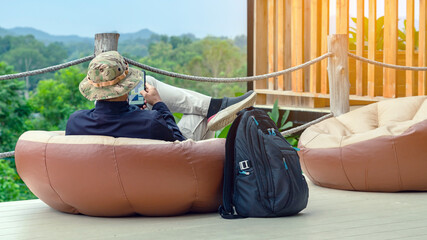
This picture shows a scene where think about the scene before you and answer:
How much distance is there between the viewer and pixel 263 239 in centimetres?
245

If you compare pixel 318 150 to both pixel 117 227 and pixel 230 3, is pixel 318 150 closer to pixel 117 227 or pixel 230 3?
pixel 117 227

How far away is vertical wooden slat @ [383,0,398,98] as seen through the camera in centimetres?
590

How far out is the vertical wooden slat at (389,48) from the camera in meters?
5.90

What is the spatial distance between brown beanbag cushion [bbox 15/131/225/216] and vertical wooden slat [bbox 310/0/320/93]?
13.2ft

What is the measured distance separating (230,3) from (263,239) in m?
16.7

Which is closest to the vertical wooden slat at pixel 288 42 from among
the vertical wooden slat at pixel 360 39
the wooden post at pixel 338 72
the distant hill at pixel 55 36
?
the vertical wooden slat at pixel 360 39

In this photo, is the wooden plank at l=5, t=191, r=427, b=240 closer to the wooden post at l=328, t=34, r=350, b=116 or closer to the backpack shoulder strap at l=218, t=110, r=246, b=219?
the backpack shoulder strap at l=218, t=110, r=246, b=219

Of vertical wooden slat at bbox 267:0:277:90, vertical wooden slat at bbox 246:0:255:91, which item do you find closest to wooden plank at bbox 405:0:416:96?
vertical wooden slat at bbox 267:0:277:90

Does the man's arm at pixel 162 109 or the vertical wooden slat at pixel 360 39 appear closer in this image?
the man's arm at pixel 162 109

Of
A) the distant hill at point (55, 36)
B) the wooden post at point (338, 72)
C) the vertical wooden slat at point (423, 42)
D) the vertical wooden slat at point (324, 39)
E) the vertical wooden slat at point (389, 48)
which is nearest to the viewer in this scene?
the wooden post at point (338, 72)

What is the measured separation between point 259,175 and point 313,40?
13.9 feet

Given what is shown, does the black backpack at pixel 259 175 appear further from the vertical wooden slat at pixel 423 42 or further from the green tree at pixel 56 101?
the green tree at pixel 56 101

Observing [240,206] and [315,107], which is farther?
[315,107]

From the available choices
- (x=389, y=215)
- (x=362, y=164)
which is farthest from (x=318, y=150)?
(x=389, y=215)
